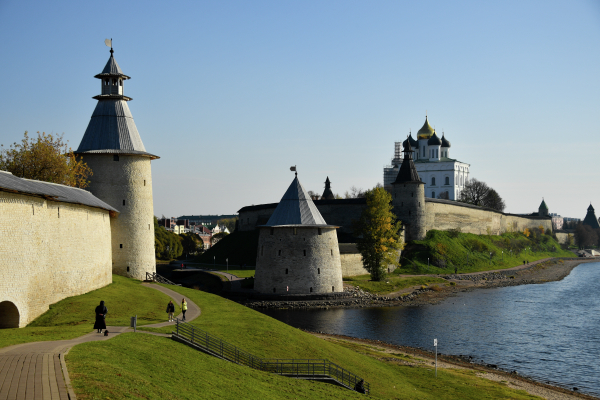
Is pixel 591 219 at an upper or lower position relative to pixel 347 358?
upper

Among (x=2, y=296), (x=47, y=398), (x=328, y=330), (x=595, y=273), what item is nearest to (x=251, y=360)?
(x=2, y=296)

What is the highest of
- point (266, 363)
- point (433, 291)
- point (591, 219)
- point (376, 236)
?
point (591, 219)

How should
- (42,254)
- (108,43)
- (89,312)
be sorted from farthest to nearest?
(108,43), (89,312), (42,254)

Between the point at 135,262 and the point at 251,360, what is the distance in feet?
57.6

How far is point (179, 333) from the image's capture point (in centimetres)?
1933

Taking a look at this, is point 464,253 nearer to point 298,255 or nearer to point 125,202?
point 298,255

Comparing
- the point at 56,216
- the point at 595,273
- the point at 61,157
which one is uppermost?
the point at 61,157

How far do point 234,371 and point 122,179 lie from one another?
68.8 ft

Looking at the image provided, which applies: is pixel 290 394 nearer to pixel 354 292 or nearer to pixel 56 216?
pixel 56 216

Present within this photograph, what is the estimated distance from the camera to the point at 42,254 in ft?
69.6

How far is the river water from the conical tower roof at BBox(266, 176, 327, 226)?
Answer: 299 inches

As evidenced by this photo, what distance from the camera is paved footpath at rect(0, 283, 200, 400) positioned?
10.4 metres

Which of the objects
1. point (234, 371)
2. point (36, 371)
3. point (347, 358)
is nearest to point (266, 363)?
point (234, 371)

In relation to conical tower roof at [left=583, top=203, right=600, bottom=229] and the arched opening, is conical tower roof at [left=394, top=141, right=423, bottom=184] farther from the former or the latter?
conical tower roof at [left=583, top=203, right=600, bottom=229]
